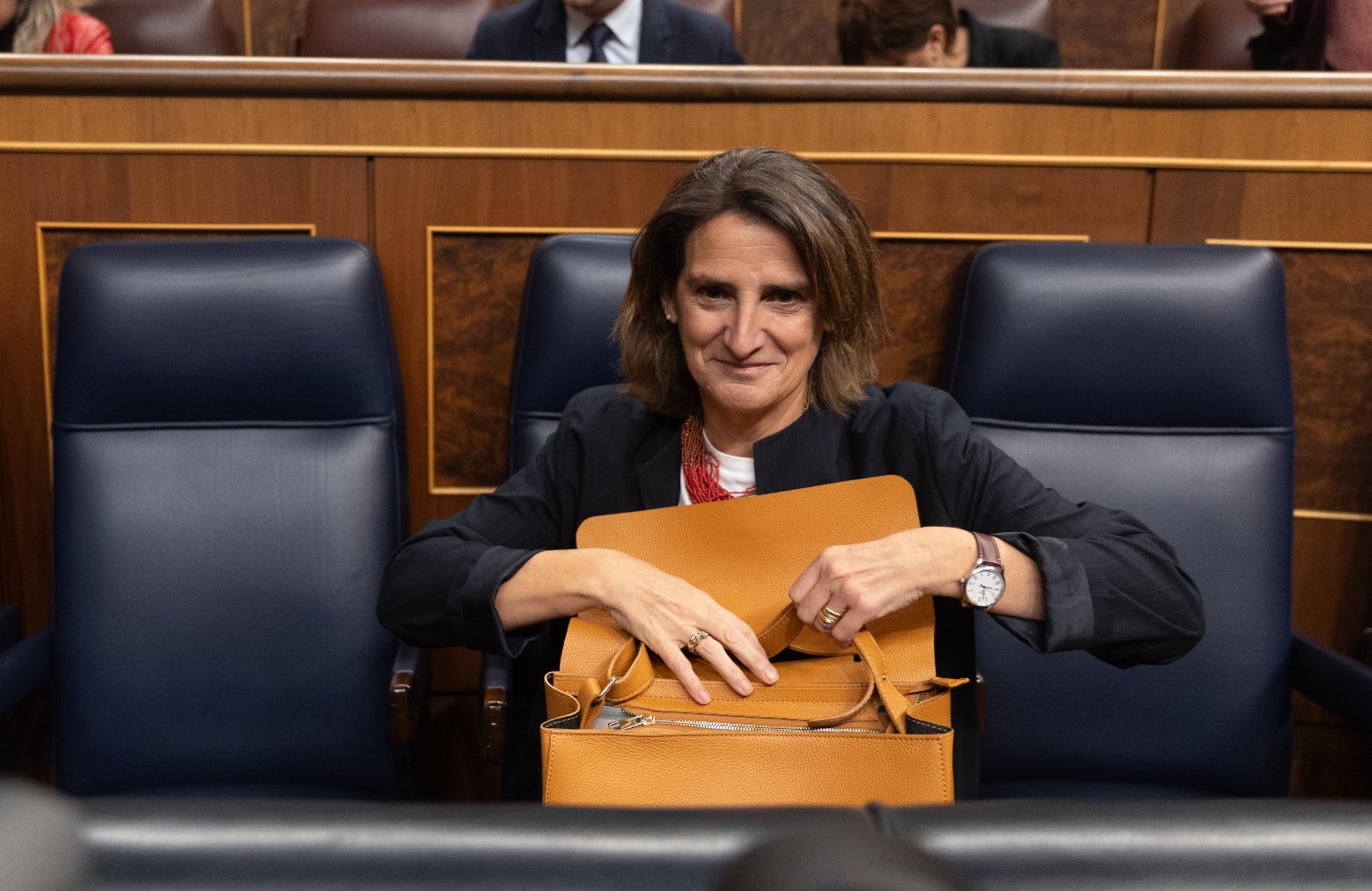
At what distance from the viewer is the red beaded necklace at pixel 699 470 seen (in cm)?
107

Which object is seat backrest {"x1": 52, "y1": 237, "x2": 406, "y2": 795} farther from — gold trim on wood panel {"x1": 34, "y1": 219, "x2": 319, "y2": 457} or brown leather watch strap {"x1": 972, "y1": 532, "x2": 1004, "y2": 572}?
brown leather watch strap {"x1": 972, "y1": 532, "x2": 1004, "y2": 572}

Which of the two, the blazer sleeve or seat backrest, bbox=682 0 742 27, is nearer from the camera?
the blazer sleeve

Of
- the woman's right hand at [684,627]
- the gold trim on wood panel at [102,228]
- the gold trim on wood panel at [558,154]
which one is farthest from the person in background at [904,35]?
the woman's right hand at [684,627]

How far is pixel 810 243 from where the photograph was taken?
3.26ft

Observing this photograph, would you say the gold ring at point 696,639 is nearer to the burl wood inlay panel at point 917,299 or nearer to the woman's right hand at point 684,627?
the woman's right hand at point 684,627

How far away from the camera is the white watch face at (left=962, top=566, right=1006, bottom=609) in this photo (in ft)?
2.91

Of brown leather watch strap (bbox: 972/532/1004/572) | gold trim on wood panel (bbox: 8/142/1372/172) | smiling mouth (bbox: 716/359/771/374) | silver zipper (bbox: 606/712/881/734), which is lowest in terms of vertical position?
silver zipper (bbox: 606/712/881/734)

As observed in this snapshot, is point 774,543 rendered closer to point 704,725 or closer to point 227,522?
point 704,725

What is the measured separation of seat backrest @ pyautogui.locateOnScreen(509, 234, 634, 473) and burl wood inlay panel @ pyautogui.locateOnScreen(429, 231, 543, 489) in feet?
0.34

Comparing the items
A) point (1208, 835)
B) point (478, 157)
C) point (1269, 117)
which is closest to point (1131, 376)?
point (1269, 117)

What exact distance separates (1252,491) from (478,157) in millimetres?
950

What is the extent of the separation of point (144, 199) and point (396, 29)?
3.57 feet

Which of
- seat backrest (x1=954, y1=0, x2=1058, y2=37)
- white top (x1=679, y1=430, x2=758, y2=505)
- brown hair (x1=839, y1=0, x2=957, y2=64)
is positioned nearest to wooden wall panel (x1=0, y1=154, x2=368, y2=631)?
white top (x1=679, y1=430, x2=758, y2=505)

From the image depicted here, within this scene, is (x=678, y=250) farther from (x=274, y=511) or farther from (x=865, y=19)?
(x=865, y=19)
